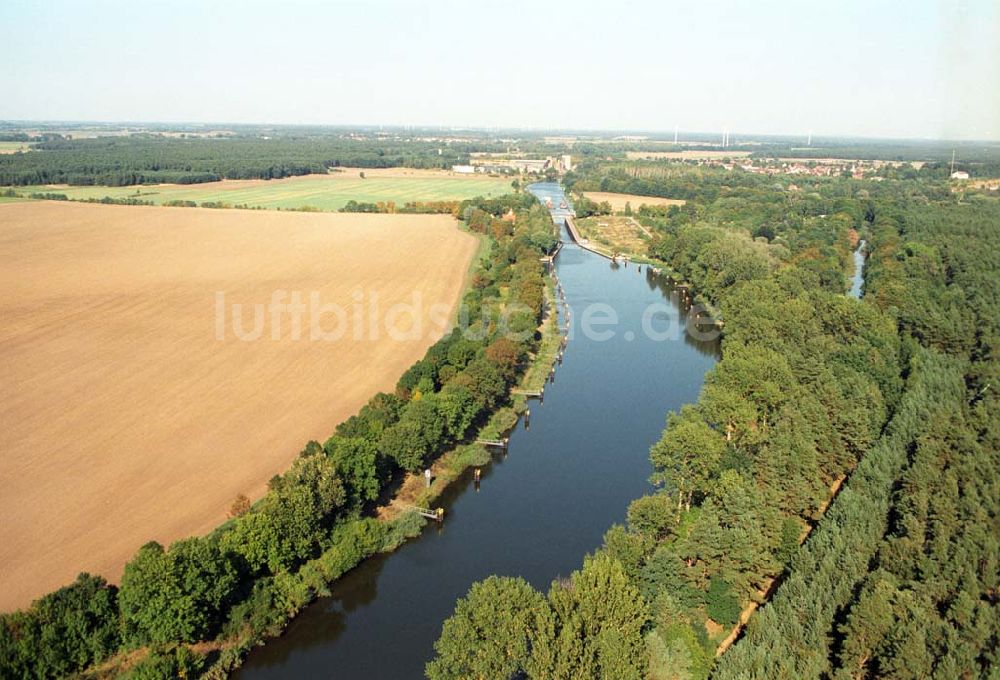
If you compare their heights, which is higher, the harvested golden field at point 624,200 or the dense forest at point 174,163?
the dense forest at point 174,163

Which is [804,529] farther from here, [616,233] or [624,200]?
[624,200]

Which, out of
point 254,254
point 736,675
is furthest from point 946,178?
point 736,675

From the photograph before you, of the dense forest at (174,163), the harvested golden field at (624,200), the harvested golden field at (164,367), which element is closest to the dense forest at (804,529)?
the harvested golden field at (164,367)

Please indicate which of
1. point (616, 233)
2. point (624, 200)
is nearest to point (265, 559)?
point (616, 233)

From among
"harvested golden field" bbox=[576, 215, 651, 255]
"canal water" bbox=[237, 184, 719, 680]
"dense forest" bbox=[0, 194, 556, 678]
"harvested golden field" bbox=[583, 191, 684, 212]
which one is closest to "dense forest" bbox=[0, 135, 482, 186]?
"harvested golden field" bbox=[583, 191, 684, 212]

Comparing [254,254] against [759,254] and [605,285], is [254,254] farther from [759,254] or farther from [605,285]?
[759,254]

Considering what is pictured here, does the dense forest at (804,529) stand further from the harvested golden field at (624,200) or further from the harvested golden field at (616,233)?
the harvested golden field at (624,200)
